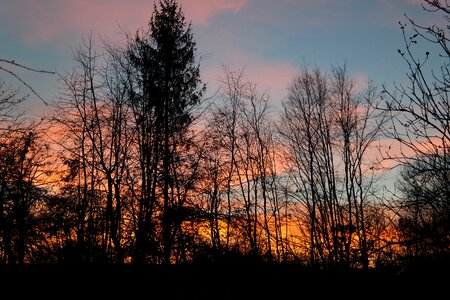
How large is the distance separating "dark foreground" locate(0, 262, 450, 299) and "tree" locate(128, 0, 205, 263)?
8078 mm

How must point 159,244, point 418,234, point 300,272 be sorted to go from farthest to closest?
point 159,244
point 300,272
point 418,234

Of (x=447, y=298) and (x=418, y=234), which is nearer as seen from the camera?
(x=418, y=234)

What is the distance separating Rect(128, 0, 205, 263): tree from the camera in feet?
59.6

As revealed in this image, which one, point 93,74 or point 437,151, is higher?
point 93,74

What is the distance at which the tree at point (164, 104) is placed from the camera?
1817cm

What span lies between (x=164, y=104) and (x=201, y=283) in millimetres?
12287

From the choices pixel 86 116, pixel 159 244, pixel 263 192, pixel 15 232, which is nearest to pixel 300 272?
pixel 15 232

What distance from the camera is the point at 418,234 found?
15.7 ft

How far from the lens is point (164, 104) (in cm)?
1956

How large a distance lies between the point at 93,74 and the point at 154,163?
5790 millimetres

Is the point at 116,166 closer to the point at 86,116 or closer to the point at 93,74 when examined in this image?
the point at 86,116

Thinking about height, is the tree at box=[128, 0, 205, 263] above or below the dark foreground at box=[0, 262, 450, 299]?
above

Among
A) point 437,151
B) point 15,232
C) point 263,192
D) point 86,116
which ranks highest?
point 86,116

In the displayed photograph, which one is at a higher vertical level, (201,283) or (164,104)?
(164,104)
